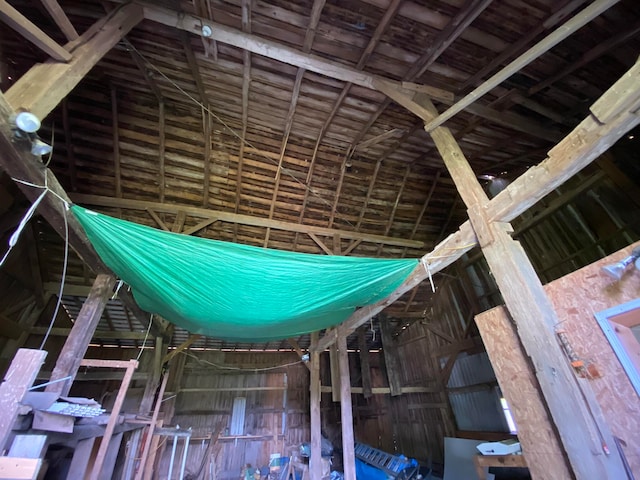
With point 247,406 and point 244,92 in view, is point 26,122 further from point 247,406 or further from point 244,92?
point 247,406

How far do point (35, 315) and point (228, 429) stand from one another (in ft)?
16.5

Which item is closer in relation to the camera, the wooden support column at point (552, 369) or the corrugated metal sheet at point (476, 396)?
the wooden support column at point (552, 369)

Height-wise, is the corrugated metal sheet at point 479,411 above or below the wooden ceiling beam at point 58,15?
below

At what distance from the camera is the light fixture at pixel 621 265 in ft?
4.82

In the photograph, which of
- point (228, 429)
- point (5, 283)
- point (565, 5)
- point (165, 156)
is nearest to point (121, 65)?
point (165, 156)

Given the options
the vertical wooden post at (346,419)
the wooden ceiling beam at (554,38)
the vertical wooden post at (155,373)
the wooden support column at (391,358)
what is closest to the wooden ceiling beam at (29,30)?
the wooden ceiling beam at (554,38)

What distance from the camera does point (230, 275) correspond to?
2.72m

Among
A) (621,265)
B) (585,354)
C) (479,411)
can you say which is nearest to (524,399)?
(585,354)

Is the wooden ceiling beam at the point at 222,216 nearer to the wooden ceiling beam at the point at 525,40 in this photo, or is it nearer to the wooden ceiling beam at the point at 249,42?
the wooden ceiling beam at the point at 249,42

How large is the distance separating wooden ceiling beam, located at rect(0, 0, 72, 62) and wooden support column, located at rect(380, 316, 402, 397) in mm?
8126

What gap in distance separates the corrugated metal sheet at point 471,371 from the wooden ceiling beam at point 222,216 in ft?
11.3

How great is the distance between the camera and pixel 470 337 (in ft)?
22.1

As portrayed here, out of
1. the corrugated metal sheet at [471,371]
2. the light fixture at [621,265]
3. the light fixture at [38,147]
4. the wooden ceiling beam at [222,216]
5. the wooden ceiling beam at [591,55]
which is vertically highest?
the wooden ceiling beam at [222,216]

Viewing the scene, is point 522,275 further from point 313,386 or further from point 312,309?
point 313,386
